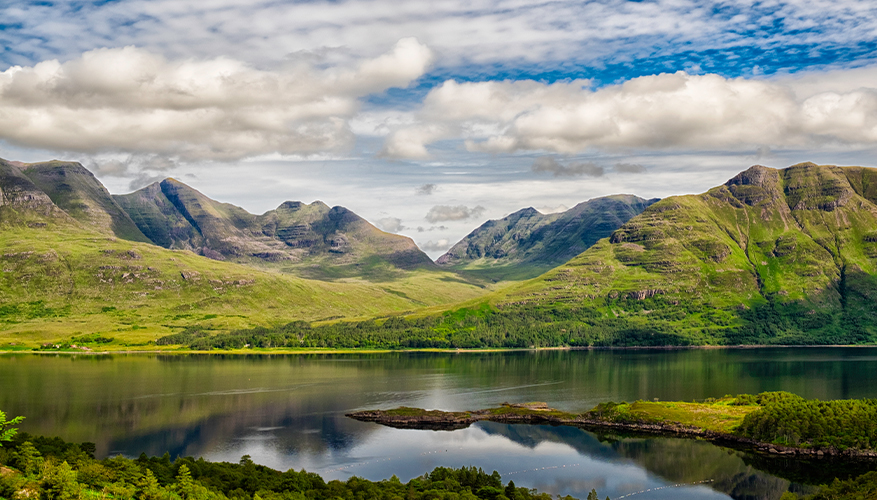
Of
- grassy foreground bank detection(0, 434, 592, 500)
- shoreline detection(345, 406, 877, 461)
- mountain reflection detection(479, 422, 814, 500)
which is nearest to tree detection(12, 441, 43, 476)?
grassy foreground bank detection(0, 434, 592, 500)

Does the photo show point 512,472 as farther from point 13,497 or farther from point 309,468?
point 13,497

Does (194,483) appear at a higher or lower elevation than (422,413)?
higher

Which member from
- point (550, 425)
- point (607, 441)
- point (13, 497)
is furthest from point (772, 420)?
point (13, 497)

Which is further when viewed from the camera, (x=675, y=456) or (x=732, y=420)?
(x=732, y=420)

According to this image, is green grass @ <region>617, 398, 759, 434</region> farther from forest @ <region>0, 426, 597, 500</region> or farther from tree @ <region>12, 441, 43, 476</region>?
tree @ <region>12, 441, 43, 476</region>

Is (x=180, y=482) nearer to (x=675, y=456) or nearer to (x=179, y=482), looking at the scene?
(x=179, y=482)

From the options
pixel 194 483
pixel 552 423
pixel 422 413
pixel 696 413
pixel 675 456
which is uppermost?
pixel 194 483

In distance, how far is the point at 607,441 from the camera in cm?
14500

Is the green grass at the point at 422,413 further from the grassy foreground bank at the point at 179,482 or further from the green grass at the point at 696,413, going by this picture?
the grassy foreground bank at the point at 179,482

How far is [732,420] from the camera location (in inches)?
5974

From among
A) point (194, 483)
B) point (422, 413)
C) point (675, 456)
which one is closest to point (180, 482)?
point (194, 483)

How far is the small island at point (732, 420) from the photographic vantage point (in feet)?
425

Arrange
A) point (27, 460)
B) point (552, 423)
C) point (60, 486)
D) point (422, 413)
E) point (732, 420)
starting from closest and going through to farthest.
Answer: point (60, 486), point (27, 460), point (732, 420), point (552, 423), point (422, 413)

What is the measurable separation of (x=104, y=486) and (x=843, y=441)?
125820 mm
